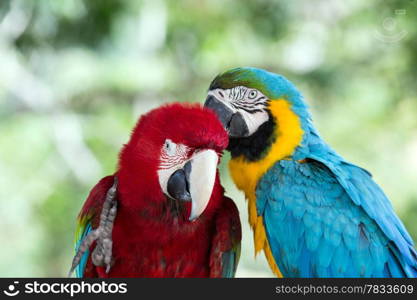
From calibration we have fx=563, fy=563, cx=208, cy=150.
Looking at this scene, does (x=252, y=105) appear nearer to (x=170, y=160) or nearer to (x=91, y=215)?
(x=170, y=160)

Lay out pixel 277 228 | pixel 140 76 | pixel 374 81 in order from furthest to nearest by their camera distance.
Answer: pixel 140 76 → pixel 374 81 → pixel 277 228

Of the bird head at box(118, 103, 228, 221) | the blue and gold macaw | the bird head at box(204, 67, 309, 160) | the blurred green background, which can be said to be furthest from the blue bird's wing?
the blurred green background

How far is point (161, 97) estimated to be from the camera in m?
5.50

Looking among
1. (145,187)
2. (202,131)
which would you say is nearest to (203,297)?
(145,187)

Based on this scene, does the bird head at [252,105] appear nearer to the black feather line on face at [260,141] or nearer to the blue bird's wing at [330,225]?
the black feather line on face at [260,141]

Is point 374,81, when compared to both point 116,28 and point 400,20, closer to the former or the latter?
point 400,20

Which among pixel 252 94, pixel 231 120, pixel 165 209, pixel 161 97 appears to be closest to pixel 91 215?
pixel 165 209

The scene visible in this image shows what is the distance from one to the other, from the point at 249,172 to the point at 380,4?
95.7 inches

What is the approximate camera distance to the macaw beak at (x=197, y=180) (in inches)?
54.5

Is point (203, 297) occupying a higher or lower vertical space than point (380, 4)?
lower

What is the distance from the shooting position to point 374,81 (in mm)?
5004

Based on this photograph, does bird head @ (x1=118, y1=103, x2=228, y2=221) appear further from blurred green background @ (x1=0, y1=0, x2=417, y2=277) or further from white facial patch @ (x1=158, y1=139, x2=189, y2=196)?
blurred green background @ (x1=0, y1=0, x2=417, y2=277)

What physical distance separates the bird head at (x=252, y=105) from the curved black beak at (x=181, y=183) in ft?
1.41

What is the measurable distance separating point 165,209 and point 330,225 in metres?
0.51
